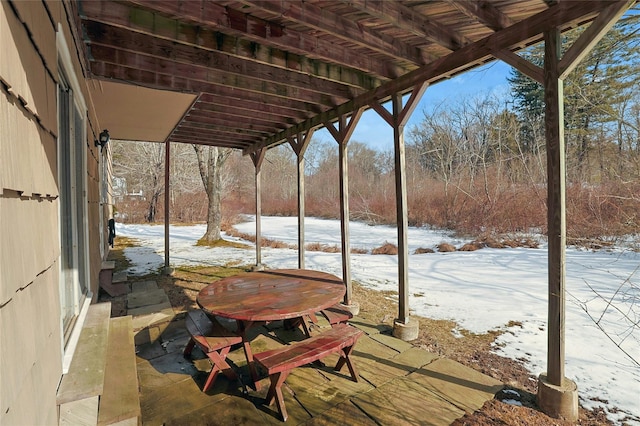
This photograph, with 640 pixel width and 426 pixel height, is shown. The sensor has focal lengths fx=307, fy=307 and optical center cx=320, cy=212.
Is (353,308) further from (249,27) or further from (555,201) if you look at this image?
(249,27)

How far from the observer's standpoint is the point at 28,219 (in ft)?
2.87

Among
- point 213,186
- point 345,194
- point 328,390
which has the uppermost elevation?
point 213,186

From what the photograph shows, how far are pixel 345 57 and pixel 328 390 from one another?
9.48 ft

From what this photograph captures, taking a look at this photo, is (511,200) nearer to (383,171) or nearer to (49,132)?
(49,132)

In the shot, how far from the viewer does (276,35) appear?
249 cm

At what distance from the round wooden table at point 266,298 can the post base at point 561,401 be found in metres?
1.55

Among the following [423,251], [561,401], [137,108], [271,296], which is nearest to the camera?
[561,401]

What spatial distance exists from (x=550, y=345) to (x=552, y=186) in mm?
1108

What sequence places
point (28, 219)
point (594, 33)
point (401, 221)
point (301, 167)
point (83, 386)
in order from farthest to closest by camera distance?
point (301, 167) < point (401, 221) < point (594, 33) < point (83, 386) < point (28, 219)

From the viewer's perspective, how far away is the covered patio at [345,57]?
2082mm

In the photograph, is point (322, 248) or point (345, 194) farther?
point (322, 248)

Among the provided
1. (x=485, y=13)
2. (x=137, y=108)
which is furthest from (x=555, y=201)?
(x=137, y=108)

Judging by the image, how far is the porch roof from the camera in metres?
2.16

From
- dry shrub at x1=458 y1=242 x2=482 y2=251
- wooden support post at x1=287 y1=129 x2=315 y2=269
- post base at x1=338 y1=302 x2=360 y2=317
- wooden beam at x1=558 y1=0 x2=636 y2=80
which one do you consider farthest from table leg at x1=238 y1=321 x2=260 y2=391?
dry shrub at x1=458 y1=242 x2=482 y2=251
